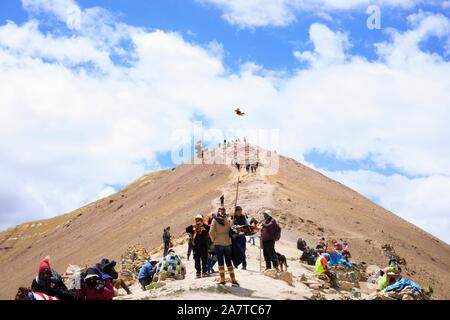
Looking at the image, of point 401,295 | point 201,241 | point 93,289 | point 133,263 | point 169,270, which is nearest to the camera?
point 93,289

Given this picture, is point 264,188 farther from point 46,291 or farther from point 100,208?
point 100,208

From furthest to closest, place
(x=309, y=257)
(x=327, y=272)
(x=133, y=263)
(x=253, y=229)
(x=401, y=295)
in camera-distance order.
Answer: (x=133, y=263) → (x=309, y=257) → (x=327, y=272) → (x=253, y=229) → (x=401, y=295)

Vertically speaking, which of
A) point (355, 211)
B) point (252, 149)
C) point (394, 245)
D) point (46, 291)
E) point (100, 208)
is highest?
point (252, 149)

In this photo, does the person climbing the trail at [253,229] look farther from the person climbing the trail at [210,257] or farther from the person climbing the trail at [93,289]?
the person climbing the trail at [93,289]

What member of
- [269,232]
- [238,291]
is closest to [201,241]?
[269,232]

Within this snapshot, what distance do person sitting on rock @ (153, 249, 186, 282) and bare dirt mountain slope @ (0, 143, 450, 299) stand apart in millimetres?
14056

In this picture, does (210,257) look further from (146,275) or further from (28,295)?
(28,295)

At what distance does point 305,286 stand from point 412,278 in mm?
24251

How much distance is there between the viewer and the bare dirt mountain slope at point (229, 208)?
1515 inches

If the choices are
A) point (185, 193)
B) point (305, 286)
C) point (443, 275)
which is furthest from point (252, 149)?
point (305, 286)

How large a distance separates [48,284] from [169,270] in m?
5.34

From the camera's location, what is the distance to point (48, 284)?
10609mm

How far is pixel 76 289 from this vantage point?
1100cm

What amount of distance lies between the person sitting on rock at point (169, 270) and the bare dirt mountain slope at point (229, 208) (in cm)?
1406
